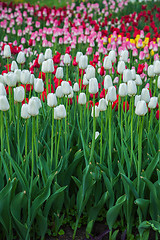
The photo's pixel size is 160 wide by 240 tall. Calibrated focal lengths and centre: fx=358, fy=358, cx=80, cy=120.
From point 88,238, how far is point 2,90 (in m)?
1.15

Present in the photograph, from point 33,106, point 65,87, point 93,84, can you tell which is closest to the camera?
point 33,106

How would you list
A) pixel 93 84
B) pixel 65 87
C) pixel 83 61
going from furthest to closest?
pixel 83 61 → pixel 65 87 → pixel 93 84

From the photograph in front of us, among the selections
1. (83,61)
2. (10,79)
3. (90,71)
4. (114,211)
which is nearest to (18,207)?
(114,211)

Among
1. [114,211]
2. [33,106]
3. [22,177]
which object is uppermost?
[33,106]

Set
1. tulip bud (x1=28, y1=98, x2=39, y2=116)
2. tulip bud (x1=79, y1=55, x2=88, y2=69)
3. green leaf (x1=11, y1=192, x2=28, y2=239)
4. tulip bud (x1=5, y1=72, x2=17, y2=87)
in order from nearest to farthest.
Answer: tulip bud (x1=28, y1=98, x2=39, y2=116)
green leaf (x1=11, y1=192, x2=28, y2=239)
tulip bud (x1=5, y1=72, x2=17, y2=87)
tulip bud (x1=79, y1=55, x2=88, y2=69)

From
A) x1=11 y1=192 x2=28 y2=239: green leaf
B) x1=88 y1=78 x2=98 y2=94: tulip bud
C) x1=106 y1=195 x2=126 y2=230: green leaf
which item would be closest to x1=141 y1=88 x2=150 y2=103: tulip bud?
x1=88 y1=78 x2=98 y2=94: tulip bud

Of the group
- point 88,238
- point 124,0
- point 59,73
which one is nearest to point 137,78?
point 59,73

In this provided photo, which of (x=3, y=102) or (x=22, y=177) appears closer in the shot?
(x=3, y=102)

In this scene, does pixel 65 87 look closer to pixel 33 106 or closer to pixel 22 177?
pixel 33 106

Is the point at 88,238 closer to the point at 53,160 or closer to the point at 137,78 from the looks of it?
the point at 53,160

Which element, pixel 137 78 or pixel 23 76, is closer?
pixel 23 76

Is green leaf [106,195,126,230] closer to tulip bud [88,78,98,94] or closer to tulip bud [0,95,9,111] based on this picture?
tulip bud [88,78,98,94]

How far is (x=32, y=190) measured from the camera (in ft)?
7.50

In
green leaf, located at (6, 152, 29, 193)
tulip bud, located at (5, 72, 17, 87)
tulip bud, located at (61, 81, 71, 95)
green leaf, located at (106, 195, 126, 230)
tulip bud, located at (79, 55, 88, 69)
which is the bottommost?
green leaf, located at (106, 195, 126, 230)
